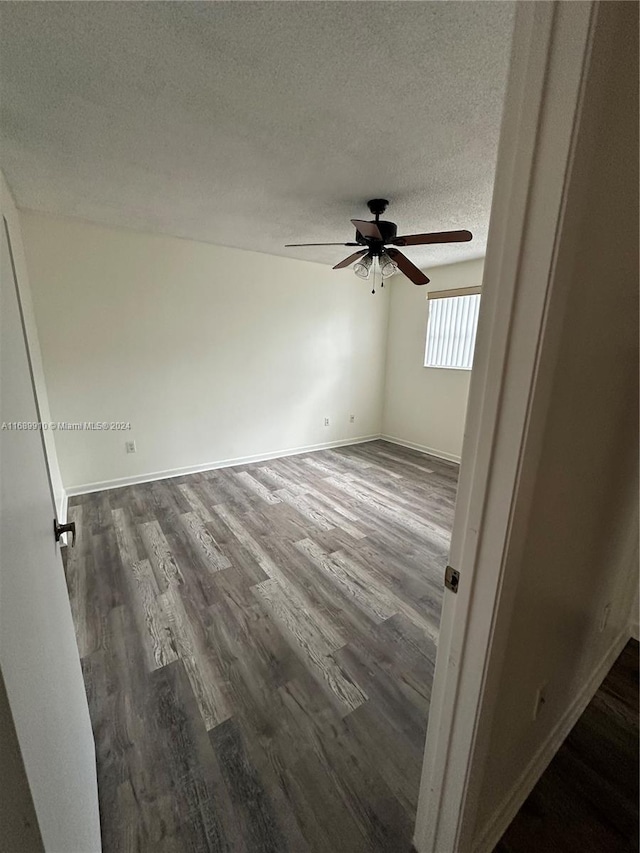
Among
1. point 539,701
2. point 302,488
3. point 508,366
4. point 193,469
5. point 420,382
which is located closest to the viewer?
point 508,366

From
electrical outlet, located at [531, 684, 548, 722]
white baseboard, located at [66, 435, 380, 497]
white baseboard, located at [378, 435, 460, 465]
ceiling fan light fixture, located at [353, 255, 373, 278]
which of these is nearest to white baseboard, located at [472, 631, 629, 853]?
electrical outlet, located at [531, 684, 548, 722]

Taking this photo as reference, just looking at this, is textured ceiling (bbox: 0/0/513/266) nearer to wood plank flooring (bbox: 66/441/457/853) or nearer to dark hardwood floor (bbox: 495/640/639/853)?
wood plank flooring (bbox: 66/441/457/853)

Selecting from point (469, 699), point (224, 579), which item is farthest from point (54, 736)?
point (224, 579)

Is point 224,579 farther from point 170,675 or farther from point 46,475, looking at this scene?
point 46,475

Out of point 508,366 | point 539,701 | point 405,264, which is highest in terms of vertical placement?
point 405,264

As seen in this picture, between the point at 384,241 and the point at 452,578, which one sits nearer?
the point at 452,578

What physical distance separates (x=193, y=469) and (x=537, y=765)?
354cm

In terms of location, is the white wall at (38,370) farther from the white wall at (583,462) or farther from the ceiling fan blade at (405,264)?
the white wall at (583,462)

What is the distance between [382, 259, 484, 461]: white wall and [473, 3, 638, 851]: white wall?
3253mm

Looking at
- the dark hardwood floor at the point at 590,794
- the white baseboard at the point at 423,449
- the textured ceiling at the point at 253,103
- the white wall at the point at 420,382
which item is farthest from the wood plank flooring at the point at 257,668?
the textured ceiling at the point at 253,103

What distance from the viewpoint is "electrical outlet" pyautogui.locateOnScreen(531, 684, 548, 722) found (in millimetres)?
1031

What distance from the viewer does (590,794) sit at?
1128 millimetres

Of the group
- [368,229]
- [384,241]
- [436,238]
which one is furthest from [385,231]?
[436,238]

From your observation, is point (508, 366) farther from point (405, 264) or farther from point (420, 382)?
point (420, 382)
